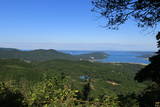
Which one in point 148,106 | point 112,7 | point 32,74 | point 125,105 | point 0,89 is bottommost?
point 32,74

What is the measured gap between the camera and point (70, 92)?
511cm

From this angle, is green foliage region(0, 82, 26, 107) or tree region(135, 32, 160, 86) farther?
tree region(135, 32, 160, 86)

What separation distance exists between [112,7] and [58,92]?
512 centimetres

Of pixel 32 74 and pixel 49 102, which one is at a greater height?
pixel 49 102

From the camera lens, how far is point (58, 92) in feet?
17.1

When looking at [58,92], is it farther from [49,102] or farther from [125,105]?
[125,105]

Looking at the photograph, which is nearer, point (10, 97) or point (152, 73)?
point (10, 97)

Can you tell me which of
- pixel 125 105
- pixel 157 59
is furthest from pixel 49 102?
pixel 157 59

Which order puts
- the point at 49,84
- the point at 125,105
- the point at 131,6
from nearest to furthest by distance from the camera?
the point at 49,84, the point at 125,105, the point at 131,6

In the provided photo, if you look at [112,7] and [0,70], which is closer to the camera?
[112,7]

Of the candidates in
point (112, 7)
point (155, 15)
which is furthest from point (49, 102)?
point (155, 15)

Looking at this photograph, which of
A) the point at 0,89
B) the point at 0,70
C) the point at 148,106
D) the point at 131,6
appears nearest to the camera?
the point at 0,89

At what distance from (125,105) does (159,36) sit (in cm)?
715

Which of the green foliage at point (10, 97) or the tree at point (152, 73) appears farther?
the tree at point (152, 73)
